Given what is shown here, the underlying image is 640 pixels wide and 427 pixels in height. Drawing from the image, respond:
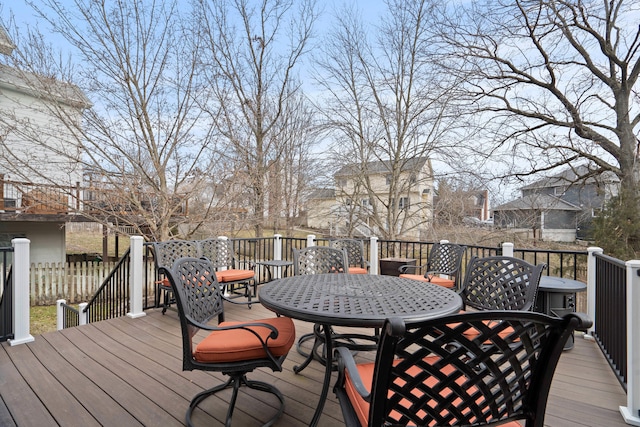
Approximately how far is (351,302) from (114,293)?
13.8 ft

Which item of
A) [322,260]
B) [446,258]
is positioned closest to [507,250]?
[446,258]

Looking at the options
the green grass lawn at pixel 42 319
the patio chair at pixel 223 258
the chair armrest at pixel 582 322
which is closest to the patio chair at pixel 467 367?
the chair armrest at pixel 582 322

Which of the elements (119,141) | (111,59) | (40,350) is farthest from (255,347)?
(111,59)

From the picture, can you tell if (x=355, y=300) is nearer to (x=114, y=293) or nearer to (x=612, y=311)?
(x=612, y=311)

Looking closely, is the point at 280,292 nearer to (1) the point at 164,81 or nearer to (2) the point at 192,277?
(2) the point at 192,277

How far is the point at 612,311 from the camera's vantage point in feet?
8.82

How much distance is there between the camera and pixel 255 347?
1802mm

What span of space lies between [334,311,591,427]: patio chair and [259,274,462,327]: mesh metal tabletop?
0.52 m

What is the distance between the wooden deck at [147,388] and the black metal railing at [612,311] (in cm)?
13

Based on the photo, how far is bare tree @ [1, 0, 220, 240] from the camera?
5973 mm

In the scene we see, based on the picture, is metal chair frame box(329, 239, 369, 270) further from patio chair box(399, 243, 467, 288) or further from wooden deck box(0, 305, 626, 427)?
wooden deck box(0, 305, 626, 427)

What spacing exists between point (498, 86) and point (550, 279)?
306 inches

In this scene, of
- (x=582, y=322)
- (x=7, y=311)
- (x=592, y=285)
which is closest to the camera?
(x=582, y=322)

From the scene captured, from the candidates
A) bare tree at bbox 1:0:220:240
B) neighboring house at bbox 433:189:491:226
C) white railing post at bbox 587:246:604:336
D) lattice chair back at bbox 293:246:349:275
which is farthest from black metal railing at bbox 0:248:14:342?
neighboring house at bbox 433:189:491:226
